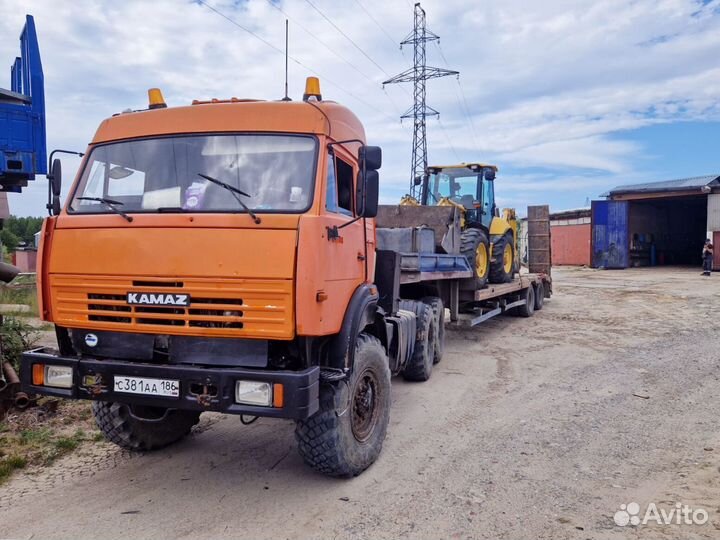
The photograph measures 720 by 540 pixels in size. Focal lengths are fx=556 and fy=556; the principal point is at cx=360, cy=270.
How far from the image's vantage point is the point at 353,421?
4254 mm


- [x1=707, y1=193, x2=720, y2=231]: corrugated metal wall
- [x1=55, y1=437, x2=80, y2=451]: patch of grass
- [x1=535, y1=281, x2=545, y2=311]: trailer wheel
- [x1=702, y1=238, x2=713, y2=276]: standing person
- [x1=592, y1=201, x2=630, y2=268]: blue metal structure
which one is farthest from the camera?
[x1=592, y1=201, x2=630, y2=268]: blue metal structure

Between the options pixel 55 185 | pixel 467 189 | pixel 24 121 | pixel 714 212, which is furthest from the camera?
pixel 714 212

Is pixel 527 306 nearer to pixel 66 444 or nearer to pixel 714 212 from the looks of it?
pixel 66 444

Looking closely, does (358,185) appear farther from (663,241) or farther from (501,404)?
(663,241)

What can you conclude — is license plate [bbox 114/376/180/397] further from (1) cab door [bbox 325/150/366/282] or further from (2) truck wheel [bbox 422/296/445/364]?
(2) truck wheel [bbox 422/296/445/364]

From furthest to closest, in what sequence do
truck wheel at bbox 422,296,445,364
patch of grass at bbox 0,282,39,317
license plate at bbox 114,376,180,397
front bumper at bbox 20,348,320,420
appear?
1. patch of grass at bbox 0,282,39,317
2. truck wheel at bbox 422,296,445,364
3. license plate at bbox 114,376,180,397
4. front bumper at bbox 20,348,320,420

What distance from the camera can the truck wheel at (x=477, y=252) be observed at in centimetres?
933

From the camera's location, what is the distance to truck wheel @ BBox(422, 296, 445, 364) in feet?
25.4

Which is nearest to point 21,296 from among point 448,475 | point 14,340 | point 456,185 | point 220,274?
point 14,340

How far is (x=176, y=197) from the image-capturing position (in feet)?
12.6

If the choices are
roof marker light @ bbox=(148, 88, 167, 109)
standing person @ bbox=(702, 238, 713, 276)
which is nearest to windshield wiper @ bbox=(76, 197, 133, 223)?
roof marker light @ bbox=(148, 88, 167, 109)

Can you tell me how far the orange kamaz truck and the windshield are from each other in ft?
22.3

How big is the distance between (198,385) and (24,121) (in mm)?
5333

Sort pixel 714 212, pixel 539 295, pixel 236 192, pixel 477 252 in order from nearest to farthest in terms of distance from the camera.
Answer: pixel 236 192
pixel 477 252
pixel 539 295
pixel 714 212
